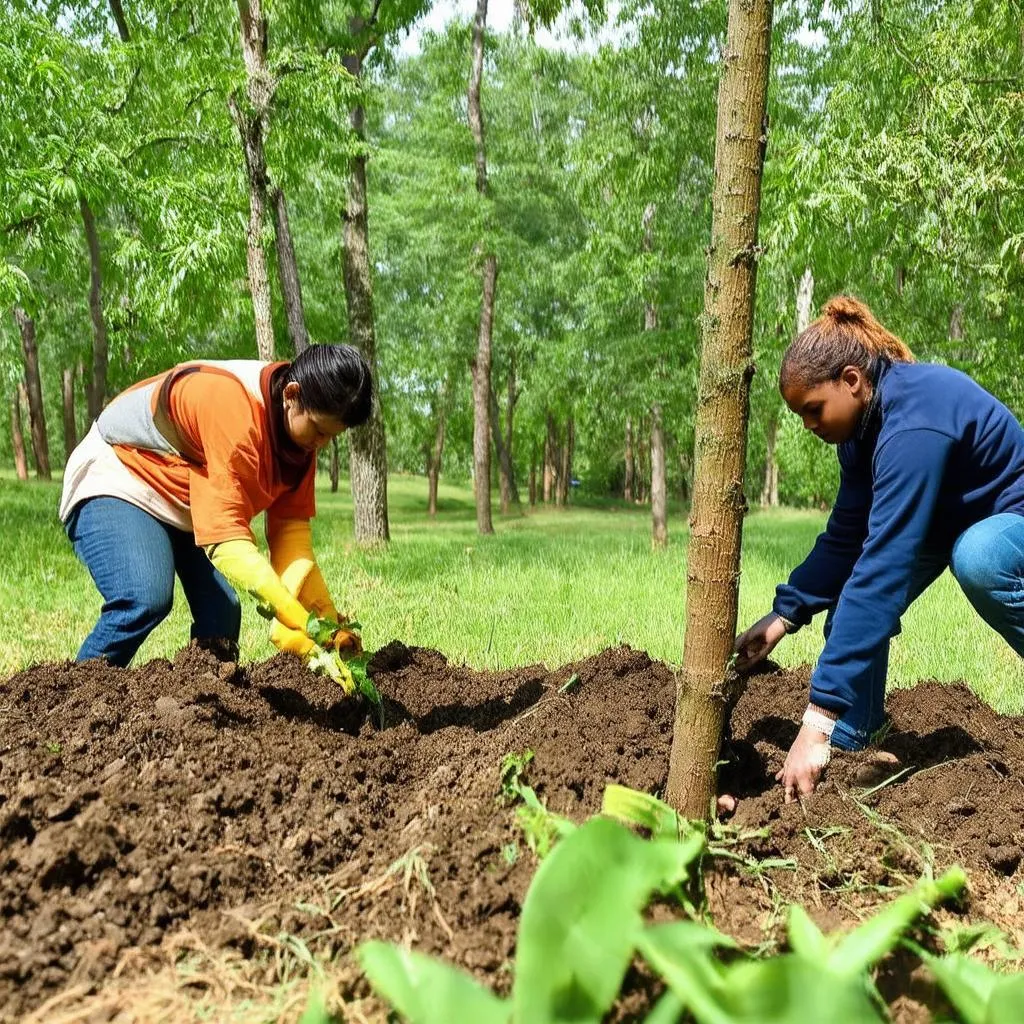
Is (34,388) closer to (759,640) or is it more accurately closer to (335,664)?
(335,664)

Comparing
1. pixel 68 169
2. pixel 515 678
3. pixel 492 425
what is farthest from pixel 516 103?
pixel 515 678

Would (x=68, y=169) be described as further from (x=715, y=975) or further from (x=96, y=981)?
(x=715, y=975)

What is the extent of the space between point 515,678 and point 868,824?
166 cm

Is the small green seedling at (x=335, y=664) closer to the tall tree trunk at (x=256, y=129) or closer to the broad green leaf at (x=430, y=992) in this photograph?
the broad green leaf at (x=430, y=992)

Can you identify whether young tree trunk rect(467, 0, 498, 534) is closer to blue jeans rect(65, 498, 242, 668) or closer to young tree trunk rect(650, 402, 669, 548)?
young tree trunk rect(650, 402, 669, 548)

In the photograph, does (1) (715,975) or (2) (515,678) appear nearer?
(1) (715,975)

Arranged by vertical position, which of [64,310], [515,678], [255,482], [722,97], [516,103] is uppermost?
[516,103]

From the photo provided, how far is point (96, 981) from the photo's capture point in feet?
5.22

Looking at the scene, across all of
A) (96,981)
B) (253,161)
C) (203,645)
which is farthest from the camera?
(253,161)

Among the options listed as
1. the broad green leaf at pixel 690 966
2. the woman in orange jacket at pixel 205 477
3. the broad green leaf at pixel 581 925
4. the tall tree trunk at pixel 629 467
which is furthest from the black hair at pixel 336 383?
the tall tree trunk at pixel 629 467

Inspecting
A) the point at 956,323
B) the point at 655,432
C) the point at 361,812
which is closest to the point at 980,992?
the point at 361,812

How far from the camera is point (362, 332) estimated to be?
10375mm

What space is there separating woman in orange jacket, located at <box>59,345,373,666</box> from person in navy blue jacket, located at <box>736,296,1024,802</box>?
1.55 metres

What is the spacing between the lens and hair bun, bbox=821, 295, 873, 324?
261 centimetres
